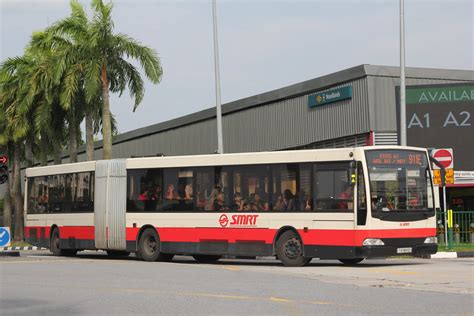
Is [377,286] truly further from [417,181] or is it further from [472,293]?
[417,181]

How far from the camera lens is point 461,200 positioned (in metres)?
39.4

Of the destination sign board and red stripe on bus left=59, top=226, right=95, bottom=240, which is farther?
red stripe on bus left=59, top=226, right=95, bottom=240

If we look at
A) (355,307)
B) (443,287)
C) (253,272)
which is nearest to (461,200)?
(253,272)

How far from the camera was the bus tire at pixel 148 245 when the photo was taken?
2372cm

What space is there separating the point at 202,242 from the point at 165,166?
99.0 inches

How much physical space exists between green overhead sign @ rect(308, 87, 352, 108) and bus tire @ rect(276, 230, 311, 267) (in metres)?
18.4

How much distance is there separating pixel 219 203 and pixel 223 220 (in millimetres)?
468

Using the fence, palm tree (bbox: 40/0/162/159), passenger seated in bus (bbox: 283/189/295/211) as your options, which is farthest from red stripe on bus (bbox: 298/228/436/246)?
palm tree (bbox: 40/0/162/159)

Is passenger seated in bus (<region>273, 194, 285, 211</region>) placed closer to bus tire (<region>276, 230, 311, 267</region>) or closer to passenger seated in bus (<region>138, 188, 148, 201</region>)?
bus tire (<region>276, 230, 311, 267</region>)

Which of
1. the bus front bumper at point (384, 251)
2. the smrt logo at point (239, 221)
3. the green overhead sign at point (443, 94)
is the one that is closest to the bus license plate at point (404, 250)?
the bus front bumper at point (384, 251)

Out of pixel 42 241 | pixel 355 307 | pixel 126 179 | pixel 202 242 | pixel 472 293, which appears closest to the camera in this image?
pixel 355 307

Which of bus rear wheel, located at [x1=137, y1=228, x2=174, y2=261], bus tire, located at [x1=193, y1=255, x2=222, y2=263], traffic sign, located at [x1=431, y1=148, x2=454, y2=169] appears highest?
traffic sign, located at [x1=431, y1=148, x2=454, y2=169]

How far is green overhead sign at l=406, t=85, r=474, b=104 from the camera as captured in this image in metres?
37.2

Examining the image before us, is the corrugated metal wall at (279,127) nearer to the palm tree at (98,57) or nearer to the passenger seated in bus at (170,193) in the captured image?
the palm tree at (98,57)
